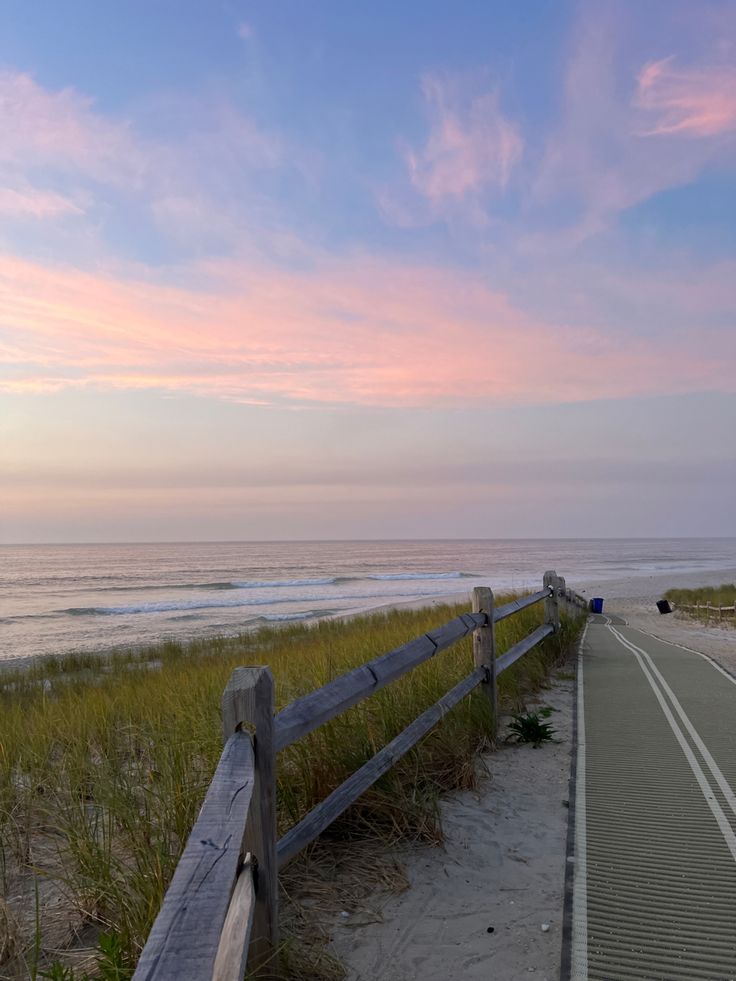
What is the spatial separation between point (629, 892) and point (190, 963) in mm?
2994

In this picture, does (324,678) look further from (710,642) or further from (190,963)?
(710,642)

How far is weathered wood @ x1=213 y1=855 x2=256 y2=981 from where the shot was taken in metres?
1.52

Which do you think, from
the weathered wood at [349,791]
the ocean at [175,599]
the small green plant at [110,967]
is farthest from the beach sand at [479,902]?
the ocean at [175,599]

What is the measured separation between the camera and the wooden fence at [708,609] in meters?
22.4

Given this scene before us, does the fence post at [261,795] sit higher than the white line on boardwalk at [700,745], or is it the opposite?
the fence post at [261,795]

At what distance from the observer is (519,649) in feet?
26.0

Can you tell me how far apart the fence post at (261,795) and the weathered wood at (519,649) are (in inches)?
169

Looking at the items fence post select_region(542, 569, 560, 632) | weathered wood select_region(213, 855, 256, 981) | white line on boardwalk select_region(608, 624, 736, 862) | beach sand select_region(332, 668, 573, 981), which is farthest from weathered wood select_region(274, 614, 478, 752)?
fence post select_region(542, 569, 560, 632)

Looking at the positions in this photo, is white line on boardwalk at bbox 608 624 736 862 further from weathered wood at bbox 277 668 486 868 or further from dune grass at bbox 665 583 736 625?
dune grass at bbox 665 583 736 625

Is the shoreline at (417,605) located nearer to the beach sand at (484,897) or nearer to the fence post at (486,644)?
the fence post at (486,644)

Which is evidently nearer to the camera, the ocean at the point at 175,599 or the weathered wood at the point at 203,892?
the weathered wood at the point at 203,892

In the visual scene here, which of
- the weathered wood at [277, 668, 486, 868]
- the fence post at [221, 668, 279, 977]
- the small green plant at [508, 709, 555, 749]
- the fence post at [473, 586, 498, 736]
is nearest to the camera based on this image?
the fence post at [221, 668, 279, 977]

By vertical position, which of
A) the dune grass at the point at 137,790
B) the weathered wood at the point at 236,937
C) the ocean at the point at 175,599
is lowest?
the ocean at the point at 175,599

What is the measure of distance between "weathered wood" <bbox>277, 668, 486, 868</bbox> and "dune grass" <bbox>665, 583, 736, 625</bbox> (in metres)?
18.7
